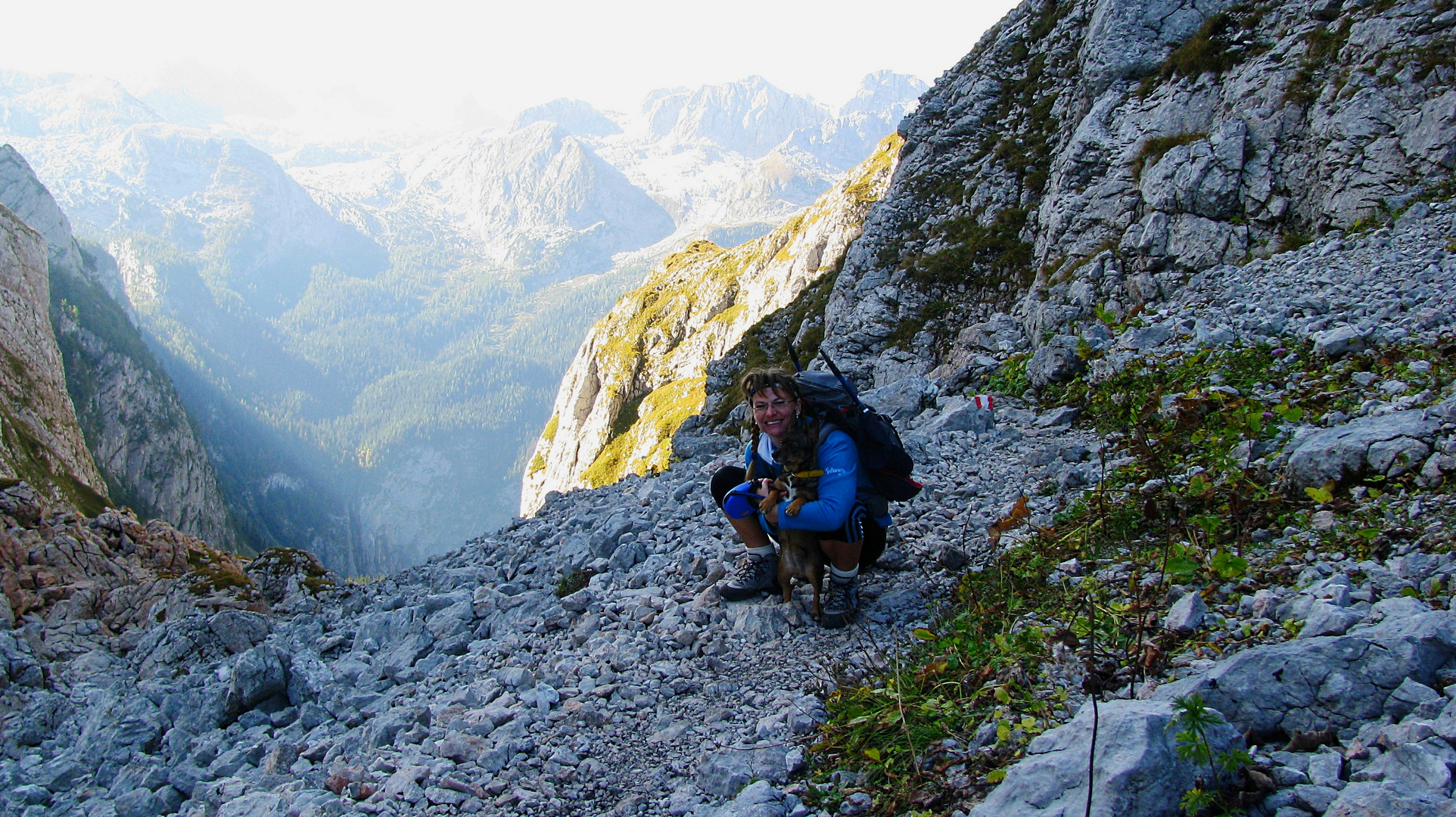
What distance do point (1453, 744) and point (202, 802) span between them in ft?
28.8

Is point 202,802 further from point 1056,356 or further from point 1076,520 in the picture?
point 1056,356

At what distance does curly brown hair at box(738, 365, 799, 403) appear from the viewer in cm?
611

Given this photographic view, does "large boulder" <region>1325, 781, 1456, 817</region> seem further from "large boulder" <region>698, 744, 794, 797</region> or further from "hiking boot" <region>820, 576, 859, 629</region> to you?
"hiking boot" <region>820, 576, 859, 629</region>

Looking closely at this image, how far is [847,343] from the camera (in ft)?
86.9

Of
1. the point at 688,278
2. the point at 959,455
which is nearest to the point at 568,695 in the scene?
the point at 959,455

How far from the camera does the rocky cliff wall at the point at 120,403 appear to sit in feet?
398

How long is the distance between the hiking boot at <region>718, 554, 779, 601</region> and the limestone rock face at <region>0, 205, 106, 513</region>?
59553 millimetres

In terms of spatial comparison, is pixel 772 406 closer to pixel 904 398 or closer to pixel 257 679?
pixel 257 679

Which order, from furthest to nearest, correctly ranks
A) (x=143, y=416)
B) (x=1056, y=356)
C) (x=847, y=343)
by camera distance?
(x=143, y=416)
(x=847, y=343)
(x=1056, y=356)

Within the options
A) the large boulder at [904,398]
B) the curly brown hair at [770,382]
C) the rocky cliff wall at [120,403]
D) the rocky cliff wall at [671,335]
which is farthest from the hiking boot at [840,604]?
the rocky cliff wall at [120,403]

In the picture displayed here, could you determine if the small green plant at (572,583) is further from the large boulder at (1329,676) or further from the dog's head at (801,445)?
the large boulder at (1329,676)

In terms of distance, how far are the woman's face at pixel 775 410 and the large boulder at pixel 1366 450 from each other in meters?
4.04

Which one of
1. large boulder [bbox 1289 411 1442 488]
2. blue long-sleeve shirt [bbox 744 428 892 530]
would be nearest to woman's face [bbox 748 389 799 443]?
blue long-sleeve shirt [bbox 744 428 892 530]

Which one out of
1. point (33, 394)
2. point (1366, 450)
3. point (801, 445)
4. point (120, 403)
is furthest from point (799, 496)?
point (120, 403)
